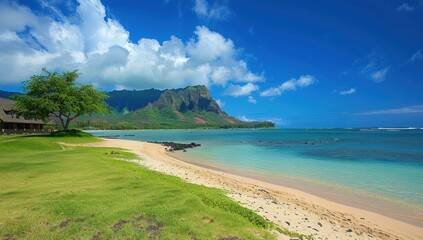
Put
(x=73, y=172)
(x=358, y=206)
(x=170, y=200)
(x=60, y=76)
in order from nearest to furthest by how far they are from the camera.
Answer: (x=170, y=200) < (x=358, y=206) < (x=73, y=172) < (x=60, y=76)

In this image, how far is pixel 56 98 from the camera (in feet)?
178

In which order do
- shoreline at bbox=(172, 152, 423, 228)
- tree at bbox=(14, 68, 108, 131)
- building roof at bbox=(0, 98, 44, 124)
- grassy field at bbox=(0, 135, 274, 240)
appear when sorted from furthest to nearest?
building roof at bbox=(0, 98, 44, 124), tree at bbox=(14, 68, 108, 131), shoreline at bbox=(172, 152, 423, 228), grassy field at bbox=(0, 135, 274, 240)

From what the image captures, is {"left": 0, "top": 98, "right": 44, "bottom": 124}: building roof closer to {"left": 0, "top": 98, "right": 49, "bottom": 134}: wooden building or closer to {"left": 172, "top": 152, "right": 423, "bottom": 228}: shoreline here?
{"left": 0, "top": 98, "right": 49, "bottom": 134}: wooden building

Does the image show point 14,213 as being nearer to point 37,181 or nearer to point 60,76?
point 37,181

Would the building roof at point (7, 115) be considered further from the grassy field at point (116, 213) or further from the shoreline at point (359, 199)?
the shoreline at point (359, 199)

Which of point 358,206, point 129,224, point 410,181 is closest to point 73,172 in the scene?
point 129,224

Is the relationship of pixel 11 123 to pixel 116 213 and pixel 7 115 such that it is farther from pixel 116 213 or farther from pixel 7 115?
pixel 116 213

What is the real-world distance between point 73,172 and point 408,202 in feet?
65.0

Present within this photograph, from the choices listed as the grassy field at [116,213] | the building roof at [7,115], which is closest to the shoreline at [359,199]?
the grassy field at [116,213]

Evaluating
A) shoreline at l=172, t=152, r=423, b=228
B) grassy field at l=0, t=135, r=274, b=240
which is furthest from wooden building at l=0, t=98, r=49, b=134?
shoreline at l=172, t=152, r=423, b=228

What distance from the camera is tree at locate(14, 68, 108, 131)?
52.8 m

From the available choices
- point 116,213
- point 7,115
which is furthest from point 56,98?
point 116,213

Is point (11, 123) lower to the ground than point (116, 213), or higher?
higher

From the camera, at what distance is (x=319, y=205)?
15.0 meters
